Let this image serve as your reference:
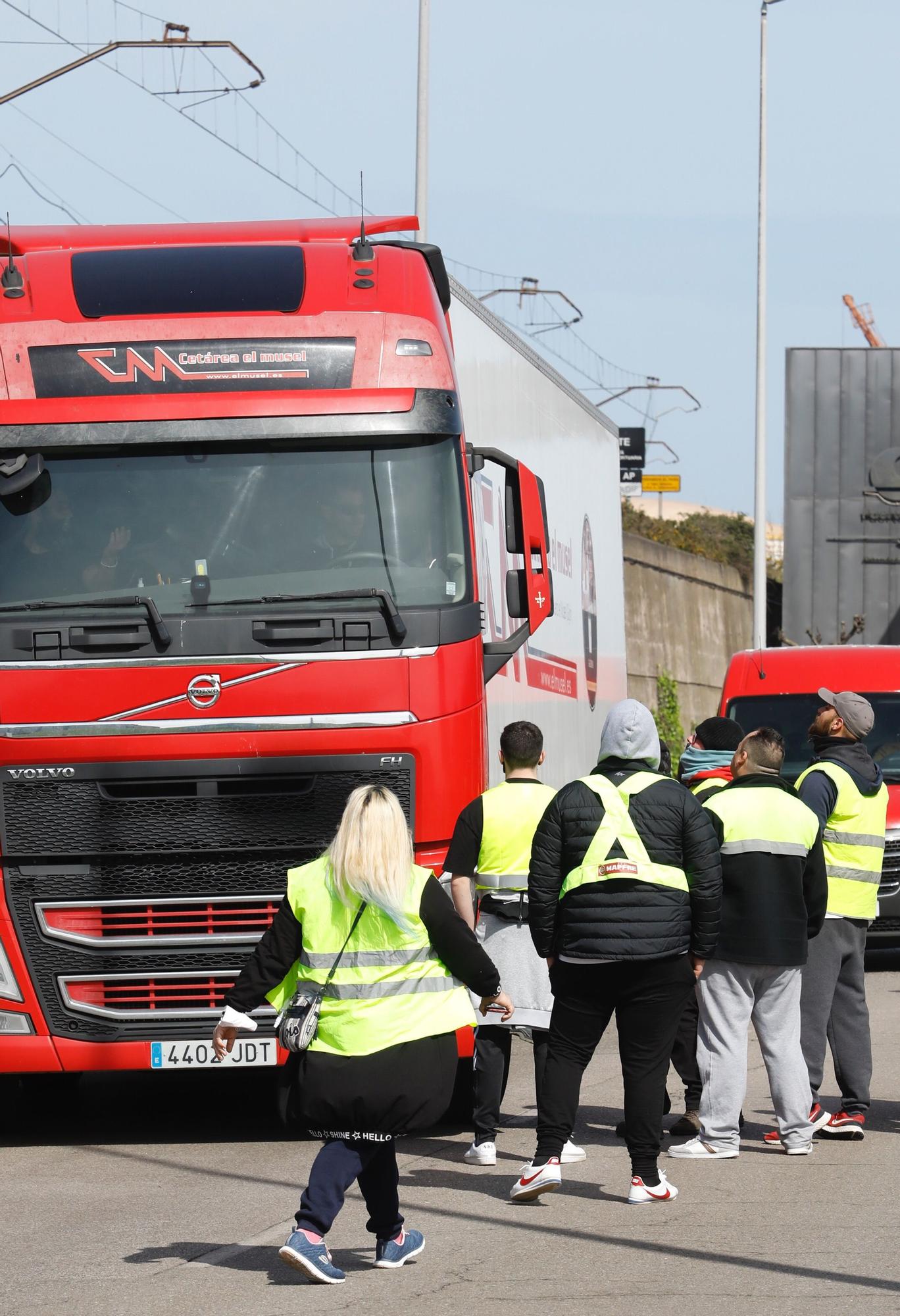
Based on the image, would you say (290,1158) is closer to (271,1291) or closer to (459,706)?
(459,706)

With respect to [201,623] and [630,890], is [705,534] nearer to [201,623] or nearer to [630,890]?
[201,623]

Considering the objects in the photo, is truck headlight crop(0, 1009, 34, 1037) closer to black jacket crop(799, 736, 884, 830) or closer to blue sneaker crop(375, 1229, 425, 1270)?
blue sneaker crop(375, 1229, 425, 1270)

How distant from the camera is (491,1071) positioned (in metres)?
8.44

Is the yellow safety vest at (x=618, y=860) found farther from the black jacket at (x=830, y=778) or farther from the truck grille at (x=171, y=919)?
the black jacket at (x=830, y=778)

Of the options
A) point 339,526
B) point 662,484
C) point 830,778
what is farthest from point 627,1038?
point 662,484

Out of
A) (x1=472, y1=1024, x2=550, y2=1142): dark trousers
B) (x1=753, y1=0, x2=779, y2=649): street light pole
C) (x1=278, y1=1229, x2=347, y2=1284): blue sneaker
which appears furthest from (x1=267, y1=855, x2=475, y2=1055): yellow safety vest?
(x1=753, y1=0, x2=779, y2=649): street light pole

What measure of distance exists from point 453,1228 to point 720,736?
11.4 ft

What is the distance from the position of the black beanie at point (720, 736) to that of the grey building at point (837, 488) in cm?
2915

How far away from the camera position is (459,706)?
8609 mm

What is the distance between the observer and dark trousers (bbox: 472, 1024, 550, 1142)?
8.27m

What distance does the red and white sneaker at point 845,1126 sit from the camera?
8859mm

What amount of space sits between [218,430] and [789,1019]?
11.1 feet

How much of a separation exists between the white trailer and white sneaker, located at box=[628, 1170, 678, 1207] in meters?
3.39

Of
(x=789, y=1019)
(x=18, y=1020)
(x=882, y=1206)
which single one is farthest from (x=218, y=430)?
(x=882, y=1206)
